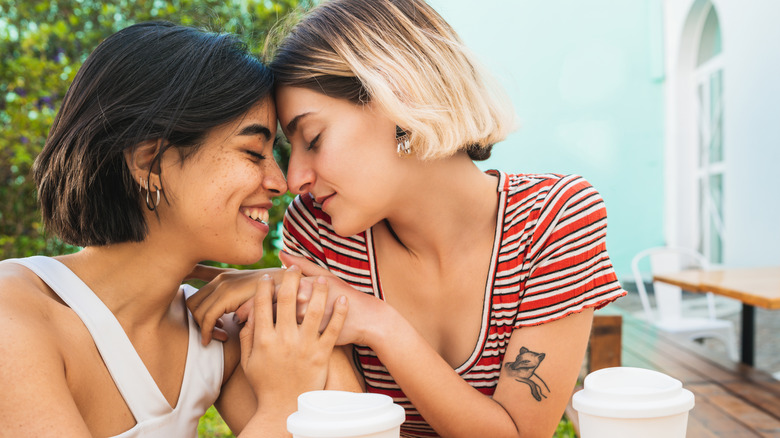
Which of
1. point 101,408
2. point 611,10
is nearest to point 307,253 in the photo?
point 101,408

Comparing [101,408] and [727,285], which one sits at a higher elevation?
[101,408]

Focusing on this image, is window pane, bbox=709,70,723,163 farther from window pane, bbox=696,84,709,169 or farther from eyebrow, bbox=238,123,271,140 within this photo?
eyebrow, bbox=238,123,271,140

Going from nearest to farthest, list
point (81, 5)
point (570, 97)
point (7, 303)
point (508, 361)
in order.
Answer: point (7, 303) < point (508, 361) < point (81, 5) < point (570, 97)

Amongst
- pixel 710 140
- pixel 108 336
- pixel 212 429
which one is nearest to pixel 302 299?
pixel 108 336

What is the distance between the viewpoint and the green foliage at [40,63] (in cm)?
434

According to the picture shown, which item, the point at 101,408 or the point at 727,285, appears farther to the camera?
the point at 727,285

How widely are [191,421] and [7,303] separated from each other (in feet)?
1.82

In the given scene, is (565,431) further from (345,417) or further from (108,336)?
(345,417)

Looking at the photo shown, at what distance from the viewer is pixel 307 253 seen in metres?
1.99

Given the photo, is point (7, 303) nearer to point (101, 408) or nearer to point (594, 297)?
point (101, 408)

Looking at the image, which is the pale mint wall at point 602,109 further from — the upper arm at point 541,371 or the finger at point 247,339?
the finger at point 247,339

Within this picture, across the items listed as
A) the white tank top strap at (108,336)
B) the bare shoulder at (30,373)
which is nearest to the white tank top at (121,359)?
the white tank top strap at (108,336)

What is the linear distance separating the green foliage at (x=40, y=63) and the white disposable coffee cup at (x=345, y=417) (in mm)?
3441

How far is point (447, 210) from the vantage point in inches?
73.2
